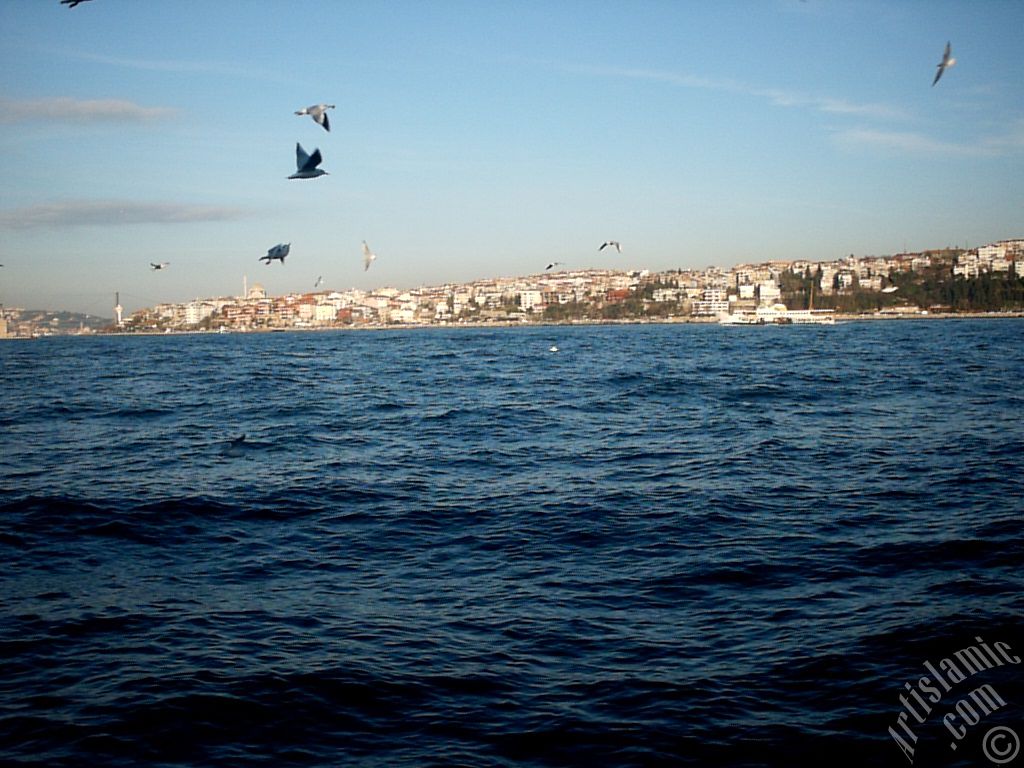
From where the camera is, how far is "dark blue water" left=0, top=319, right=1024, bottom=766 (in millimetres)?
5488

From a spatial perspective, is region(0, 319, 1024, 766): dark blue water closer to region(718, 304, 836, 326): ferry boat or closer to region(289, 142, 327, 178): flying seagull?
region(289, 142, 327, 178): flying seagull

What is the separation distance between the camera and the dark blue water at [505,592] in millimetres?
5488

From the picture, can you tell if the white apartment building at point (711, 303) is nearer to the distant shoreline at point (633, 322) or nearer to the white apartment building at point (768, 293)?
the distant shoreline at point (633, 322)

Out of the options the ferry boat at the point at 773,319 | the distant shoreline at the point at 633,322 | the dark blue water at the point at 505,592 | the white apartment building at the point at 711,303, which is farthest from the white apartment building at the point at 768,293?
the dark blue water at the point at 505,592

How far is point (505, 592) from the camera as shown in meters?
8.09

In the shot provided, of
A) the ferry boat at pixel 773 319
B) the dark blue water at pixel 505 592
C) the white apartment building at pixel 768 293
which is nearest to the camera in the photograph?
the dark blue water at pixel 505 592

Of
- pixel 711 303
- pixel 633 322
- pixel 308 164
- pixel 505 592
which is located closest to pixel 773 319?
pixel 711 303

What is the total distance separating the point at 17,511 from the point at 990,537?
39.7 ft

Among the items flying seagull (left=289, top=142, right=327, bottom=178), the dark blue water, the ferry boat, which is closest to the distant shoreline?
the ferry boat

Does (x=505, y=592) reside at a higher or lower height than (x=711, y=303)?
lower

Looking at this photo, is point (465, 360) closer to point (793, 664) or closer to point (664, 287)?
point (793, 664)

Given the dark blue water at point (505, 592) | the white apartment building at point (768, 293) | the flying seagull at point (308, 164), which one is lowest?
the dark blue water at point (505, 592)

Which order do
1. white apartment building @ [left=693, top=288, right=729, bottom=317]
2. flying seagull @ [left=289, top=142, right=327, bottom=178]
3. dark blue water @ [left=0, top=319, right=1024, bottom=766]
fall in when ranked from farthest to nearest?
white apartment building @ [left=693, top=288, right=729, bottom=317] < flying seagull @ [left=289, top=142, right=327, bottom=178] < dark blue water @ [left=0, top=319, right=1024, bottom=766]

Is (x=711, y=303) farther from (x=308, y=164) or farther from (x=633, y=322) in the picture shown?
(x=308, y=164)
